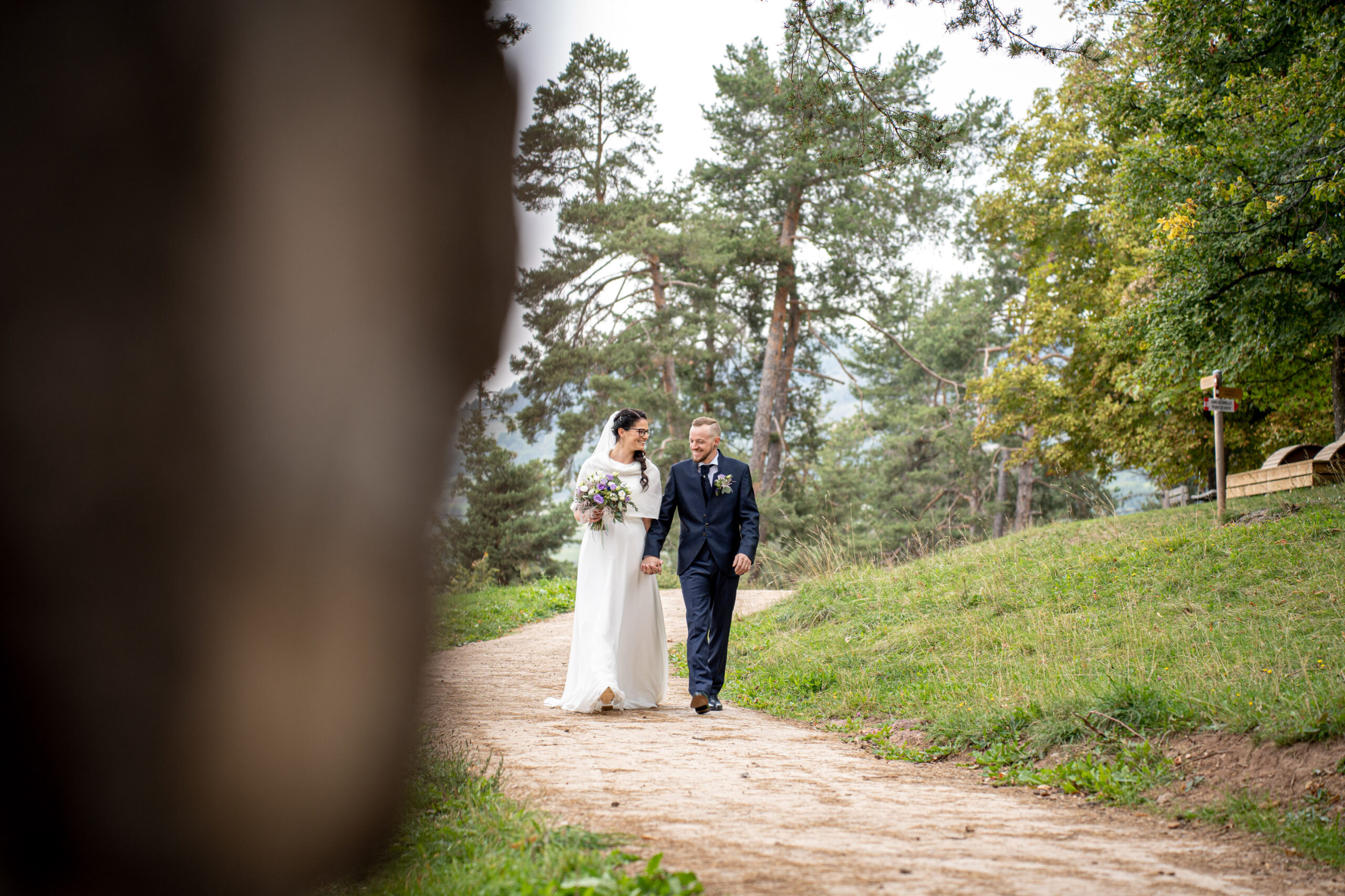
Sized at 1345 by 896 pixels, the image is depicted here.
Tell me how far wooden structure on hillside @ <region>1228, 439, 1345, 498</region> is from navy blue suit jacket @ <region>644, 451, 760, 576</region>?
419 inches

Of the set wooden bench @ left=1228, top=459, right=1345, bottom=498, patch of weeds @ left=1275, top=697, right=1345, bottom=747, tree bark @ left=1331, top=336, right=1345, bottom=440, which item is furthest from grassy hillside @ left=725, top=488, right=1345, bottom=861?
tree bark @ left=1331, top=336, right=1345, bottom=440

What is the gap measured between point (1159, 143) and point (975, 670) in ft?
A: 35.7

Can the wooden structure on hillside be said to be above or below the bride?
above

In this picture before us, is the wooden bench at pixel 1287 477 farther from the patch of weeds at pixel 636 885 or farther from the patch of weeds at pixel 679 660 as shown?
the patch of weeds at pixel 636 885

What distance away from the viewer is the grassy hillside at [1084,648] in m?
4.79

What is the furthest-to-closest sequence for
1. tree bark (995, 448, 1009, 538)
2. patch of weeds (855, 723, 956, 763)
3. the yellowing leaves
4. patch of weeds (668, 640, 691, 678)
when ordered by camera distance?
1. tree bark (995, 448, 1009, 538)
2. the yellowing leaves
3. patch of weeds (668, 640, 691, 678)
4. patch of weeds (855, 723, 956, 763)

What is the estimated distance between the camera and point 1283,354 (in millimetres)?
13805

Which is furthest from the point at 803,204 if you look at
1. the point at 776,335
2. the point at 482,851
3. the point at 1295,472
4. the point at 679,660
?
the point at 482,851

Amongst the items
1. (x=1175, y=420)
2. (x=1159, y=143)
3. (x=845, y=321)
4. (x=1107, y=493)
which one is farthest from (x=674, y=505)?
(x=1107, y=493)

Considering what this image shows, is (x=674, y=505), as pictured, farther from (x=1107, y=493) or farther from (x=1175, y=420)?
(x=1107, y=493)

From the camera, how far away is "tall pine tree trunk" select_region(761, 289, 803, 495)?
2692 cm

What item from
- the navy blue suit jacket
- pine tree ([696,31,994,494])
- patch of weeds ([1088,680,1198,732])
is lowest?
patch of weeds ([1088,680,1198,732])

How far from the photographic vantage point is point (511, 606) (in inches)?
619

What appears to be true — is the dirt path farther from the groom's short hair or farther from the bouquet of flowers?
the groom's short hair
